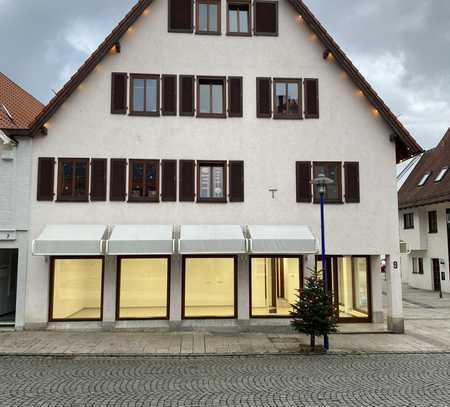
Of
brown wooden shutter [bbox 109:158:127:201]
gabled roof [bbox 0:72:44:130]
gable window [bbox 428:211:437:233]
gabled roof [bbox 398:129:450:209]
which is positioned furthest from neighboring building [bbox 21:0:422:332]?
gable window [bbox 428:211:437:233]

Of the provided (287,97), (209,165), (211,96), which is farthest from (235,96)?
(209,165)

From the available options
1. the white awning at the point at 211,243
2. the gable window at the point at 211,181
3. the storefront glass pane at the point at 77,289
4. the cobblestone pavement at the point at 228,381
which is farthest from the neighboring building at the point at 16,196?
the gable window at the point at 211,181

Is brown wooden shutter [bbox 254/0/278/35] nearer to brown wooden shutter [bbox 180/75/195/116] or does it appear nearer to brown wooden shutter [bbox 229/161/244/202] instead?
brown wooden shutter [bbox 180/75/195/116]

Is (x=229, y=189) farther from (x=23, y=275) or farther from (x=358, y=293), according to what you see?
(x=23, y=275)

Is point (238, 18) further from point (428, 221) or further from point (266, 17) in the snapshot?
point (428, 221)

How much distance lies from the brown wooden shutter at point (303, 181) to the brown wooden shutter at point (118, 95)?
717cm

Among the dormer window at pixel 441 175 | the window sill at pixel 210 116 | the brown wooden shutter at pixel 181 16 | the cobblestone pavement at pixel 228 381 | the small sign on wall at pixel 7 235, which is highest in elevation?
the brown wooden shutter at pixel 181 16

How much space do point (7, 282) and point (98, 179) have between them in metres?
6.84

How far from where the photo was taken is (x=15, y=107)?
19672 mm

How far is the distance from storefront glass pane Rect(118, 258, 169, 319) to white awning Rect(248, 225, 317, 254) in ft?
11.9

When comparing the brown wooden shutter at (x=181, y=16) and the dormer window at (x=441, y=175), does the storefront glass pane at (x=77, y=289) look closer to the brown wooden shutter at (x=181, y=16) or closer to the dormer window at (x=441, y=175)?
the brown wooden shutter at (x=181, y=16)

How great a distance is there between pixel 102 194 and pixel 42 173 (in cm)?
239

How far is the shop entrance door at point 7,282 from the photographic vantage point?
18.5 meters

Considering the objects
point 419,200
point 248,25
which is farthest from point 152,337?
point 419,200
